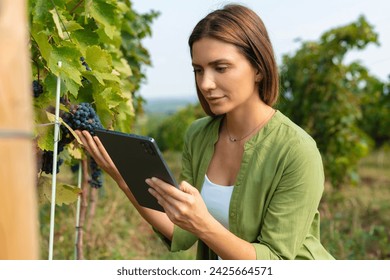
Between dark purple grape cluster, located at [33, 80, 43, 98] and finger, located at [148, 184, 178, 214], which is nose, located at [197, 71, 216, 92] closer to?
finger, located at [148, 184, 178, 214]

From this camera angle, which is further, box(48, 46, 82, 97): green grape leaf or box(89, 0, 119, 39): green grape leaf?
box(89, 0, 119, 39): green grape leaf

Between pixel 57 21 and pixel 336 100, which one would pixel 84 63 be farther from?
pixel 336 100

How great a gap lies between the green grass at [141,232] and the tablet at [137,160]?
195 cm

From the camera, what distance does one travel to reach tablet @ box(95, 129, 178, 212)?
208 cm

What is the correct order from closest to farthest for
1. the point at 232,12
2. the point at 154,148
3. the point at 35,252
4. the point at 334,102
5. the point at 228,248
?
→ the point at 35,252 → the point at 154,148 → the point at 228,248 → the point at 232,12 → the point at 334,102

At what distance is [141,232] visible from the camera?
20.7 feet

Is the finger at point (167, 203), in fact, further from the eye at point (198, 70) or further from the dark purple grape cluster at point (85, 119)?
the eye at point (198, 70)

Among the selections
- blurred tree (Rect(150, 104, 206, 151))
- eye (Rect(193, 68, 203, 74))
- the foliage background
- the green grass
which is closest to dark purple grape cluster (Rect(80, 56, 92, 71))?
the foliage background

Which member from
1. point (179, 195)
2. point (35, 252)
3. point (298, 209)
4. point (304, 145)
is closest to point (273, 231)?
point (298, 209)

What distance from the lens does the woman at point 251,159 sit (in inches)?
93.6

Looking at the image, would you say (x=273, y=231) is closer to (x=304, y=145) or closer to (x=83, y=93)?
(x=304, y=145)

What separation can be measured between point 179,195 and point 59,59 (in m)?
0.64

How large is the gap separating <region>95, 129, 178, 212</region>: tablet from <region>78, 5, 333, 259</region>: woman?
0.08m
